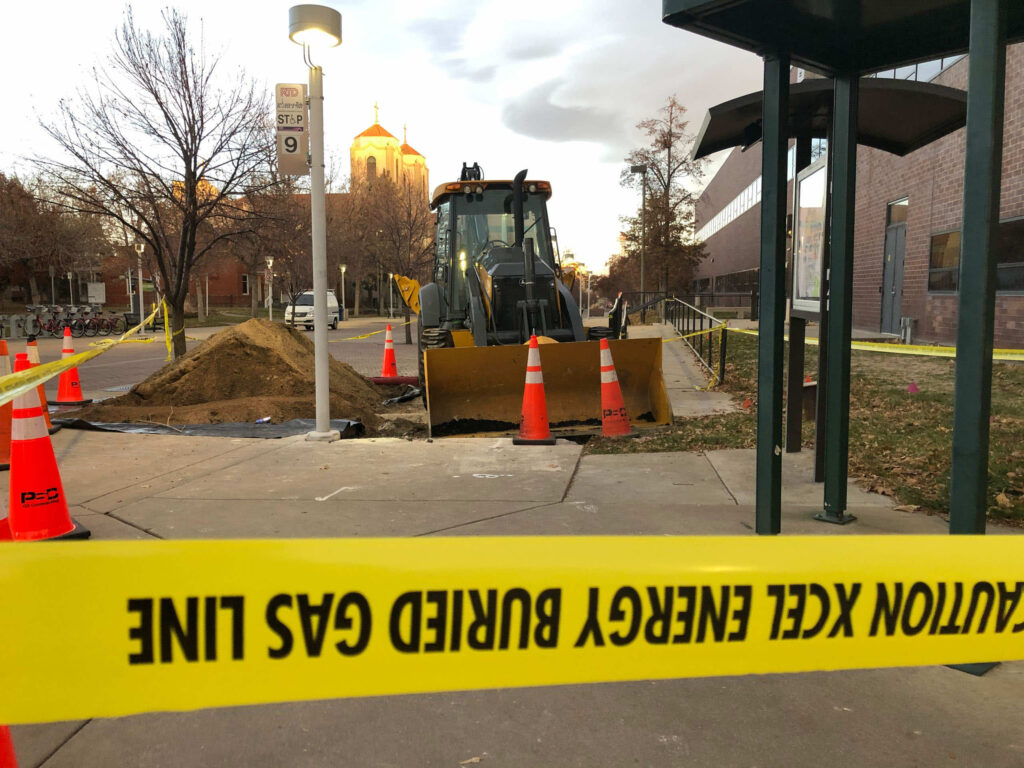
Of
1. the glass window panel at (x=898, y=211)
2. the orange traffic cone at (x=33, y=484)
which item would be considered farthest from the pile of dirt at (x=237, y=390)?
the glass window panel at (x=898, y=211)

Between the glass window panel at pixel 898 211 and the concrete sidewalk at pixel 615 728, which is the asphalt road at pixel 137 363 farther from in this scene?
the glass window panel at pixel 898 211

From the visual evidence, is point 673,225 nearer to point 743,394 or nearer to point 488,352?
point 743,394

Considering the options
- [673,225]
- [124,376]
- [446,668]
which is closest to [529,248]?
[446,668]

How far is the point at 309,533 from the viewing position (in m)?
4.22

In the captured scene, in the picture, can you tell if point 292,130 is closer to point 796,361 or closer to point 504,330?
point 504,330

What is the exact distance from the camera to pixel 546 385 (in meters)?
8.12

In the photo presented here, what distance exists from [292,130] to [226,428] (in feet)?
10.5

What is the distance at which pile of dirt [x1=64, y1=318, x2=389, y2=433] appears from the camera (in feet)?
27.6

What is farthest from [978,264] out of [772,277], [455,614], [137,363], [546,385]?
[137,363]

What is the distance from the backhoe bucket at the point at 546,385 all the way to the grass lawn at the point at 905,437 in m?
0.75

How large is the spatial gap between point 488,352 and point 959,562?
258 inches

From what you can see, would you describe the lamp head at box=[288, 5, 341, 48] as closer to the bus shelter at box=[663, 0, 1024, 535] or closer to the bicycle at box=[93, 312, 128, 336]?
the bus shelter at box=[663, 0, 1024, 535]

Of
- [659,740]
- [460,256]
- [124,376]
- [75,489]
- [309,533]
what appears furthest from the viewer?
[124,376]

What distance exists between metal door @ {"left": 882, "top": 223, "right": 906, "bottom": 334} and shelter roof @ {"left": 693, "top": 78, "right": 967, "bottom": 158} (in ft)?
51.3
